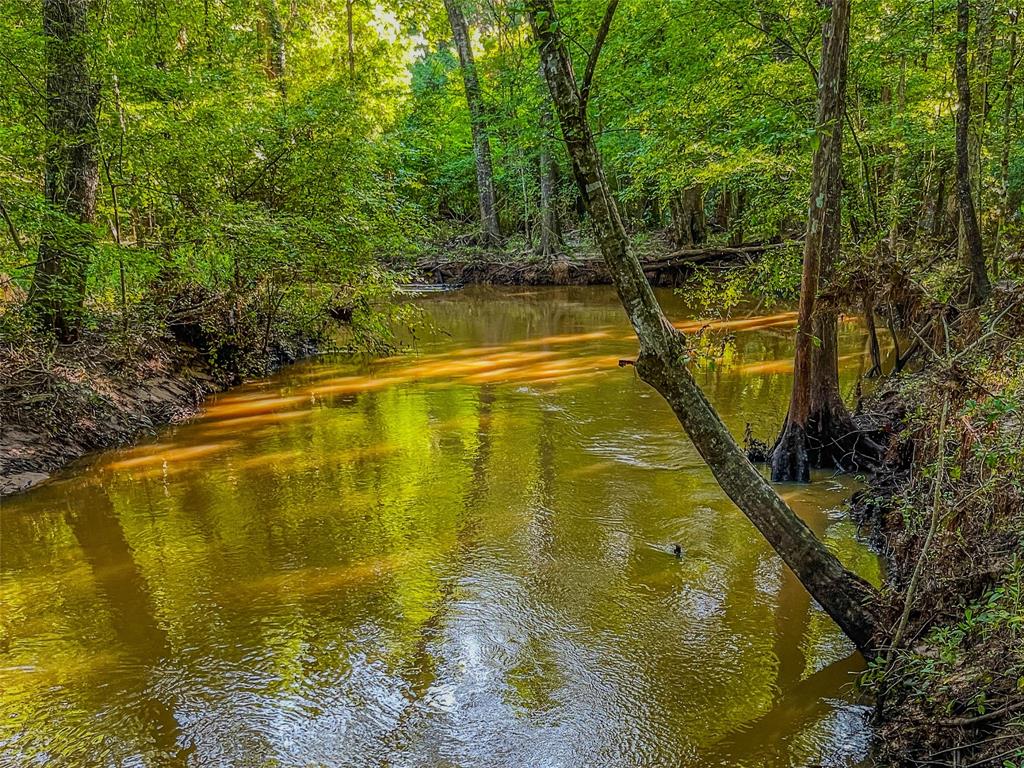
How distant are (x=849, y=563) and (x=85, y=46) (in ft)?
33.0

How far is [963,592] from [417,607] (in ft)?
11.6

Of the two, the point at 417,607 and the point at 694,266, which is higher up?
the point at 694,266

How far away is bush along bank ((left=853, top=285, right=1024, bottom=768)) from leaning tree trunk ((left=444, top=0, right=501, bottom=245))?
20.0 metres

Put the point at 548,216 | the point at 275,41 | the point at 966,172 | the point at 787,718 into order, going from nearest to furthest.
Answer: the point at 787,718 < the point at 966,172 < the point at 275,41 < the point at 548,216

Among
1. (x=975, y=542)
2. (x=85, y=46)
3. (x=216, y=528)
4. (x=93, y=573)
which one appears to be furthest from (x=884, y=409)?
(x=85, y=46)

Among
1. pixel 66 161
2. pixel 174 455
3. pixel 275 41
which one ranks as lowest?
pixel 174 455

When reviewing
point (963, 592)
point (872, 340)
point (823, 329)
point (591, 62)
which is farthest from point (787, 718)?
point (872, 340)

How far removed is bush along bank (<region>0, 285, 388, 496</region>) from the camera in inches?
323

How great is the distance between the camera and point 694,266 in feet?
32.1

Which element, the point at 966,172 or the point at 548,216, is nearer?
the point at 966,172

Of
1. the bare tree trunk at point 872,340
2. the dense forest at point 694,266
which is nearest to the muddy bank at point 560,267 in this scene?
the dense forest at point 694,266

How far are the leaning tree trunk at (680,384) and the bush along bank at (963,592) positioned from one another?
0.30 m

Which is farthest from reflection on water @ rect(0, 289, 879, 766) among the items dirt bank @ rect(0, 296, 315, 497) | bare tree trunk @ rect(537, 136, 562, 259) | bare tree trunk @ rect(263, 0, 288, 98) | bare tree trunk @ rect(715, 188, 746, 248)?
bare tree trunk @ rect(537, 136, 562, 259)

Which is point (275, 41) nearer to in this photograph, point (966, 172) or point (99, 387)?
point (99, 387)
